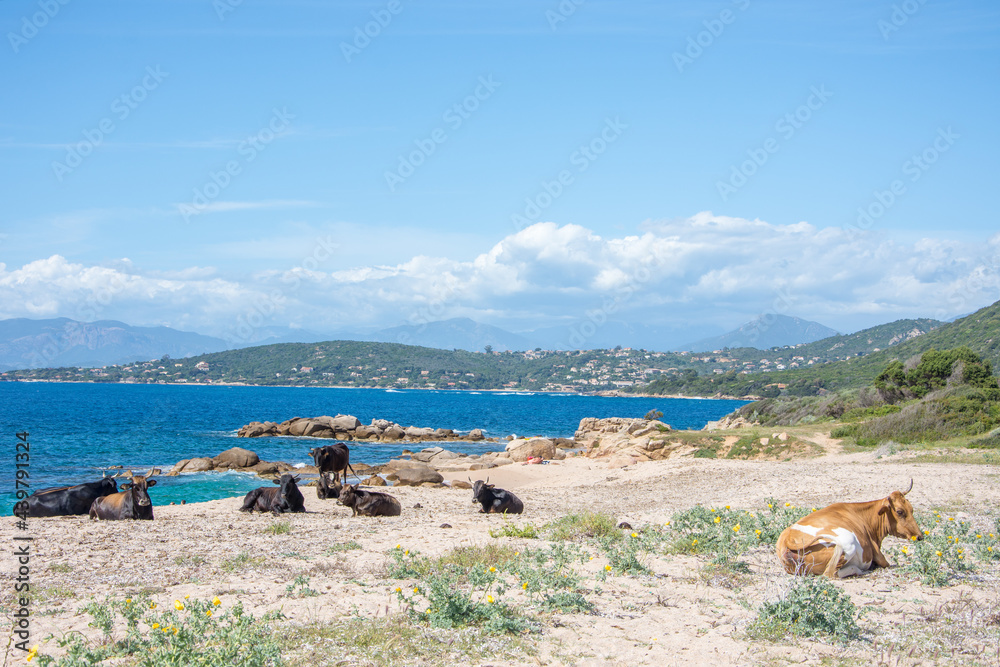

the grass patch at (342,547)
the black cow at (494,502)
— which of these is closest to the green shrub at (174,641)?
the grass patch at (342,547)

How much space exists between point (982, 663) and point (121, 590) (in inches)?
358

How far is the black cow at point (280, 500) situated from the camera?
16.7 meters

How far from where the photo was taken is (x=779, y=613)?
658 cm

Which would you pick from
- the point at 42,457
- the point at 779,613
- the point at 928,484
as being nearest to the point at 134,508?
the point at 779,613

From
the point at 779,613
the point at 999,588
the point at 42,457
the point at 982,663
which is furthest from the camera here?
the point at 42,457

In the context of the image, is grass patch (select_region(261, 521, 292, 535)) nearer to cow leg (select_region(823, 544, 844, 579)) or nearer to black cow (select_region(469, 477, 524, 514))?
black cow (select_region(469, 477, 524, 514))

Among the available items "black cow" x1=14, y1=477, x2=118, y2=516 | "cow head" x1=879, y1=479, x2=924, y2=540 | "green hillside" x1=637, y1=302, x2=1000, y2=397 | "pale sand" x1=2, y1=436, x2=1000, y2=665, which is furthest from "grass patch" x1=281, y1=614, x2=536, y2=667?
"green hillside" x1=637, y1=302, x2=1000, y2=397

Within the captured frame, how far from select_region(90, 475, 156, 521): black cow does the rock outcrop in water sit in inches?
Result: 1508

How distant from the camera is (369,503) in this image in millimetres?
16625

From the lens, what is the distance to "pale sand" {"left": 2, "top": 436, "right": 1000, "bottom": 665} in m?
6.37

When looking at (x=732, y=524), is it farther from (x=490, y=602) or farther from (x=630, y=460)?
(x=630, y=460)

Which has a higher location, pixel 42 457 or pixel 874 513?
pixel 874 513

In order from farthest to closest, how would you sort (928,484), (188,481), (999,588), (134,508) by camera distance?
1. (188,481)
2. (928,484)
3. (134,508)
4. (999,588)

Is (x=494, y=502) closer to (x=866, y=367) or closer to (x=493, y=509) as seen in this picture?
(x=493, y=509)
